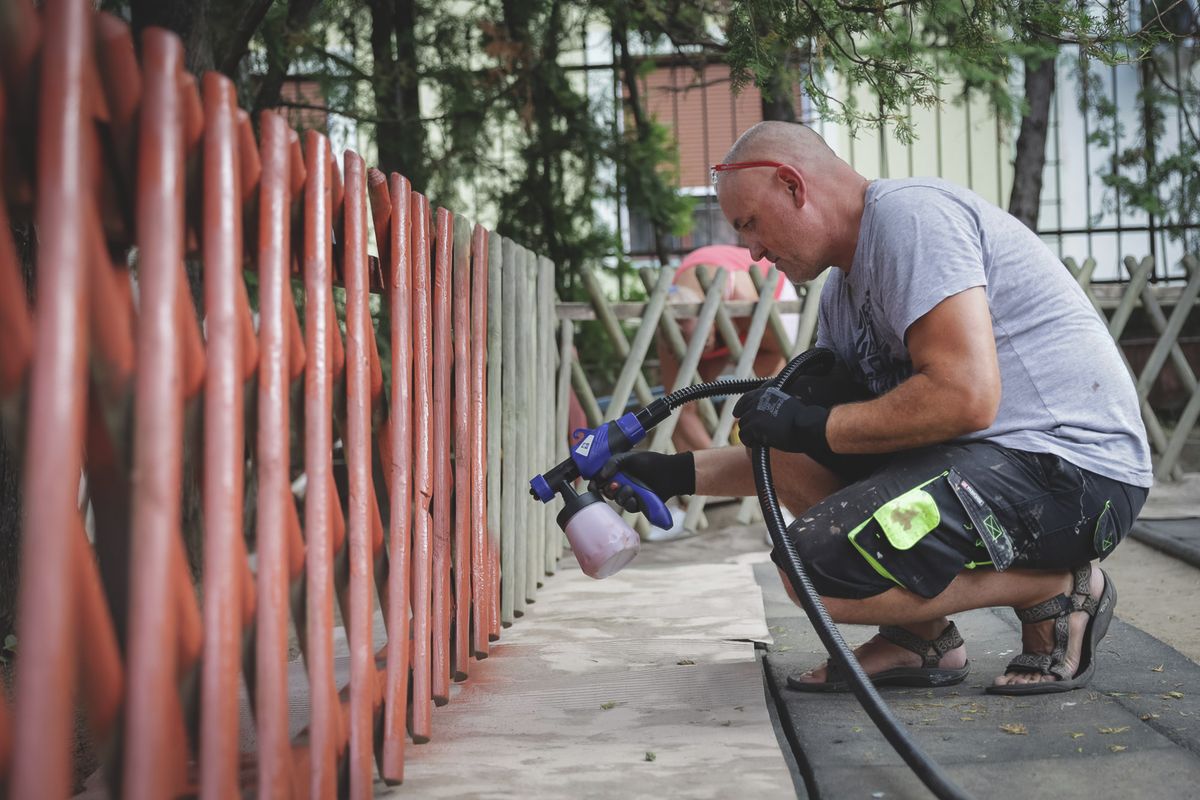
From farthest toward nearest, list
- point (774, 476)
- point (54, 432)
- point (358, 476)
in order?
point (774, 476)
point (358, 476)
point (54, 432)

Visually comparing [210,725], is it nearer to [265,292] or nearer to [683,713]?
[265,292]

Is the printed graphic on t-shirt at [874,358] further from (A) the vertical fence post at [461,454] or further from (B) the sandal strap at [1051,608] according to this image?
(A) the vertical fence post at [461,454]

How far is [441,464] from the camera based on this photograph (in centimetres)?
227

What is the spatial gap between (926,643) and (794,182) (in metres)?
1.01

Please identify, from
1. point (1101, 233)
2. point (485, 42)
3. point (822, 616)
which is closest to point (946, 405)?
point (822, 616)

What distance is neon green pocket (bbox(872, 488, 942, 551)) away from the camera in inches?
83.9

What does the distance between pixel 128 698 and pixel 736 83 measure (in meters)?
2.20

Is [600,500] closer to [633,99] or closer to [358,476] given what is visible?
[358,476]

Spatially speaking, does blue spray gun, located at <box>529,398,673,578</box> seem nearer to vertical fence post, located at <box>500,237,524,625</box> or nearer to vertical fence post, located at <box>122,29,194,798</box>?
vertical fence post, located at <box>500,237,524,625</box>

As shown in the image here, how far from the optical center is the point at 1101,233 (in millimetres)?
8875

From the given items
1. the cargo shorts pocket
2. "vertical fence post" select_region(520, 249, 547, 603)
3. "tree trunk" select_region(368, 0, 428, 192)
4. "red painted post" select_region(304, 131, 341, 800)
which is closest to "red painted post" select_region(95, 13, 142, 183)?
"red painted post" select_region(304, 131, 341, 800)

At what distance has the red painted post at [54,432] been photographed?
3.25 feet

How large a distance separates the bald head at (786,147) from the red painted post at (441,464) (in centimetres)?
65

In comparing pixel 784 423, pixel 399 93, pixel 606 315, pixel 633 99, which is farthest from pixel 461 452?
pixel 633 99
